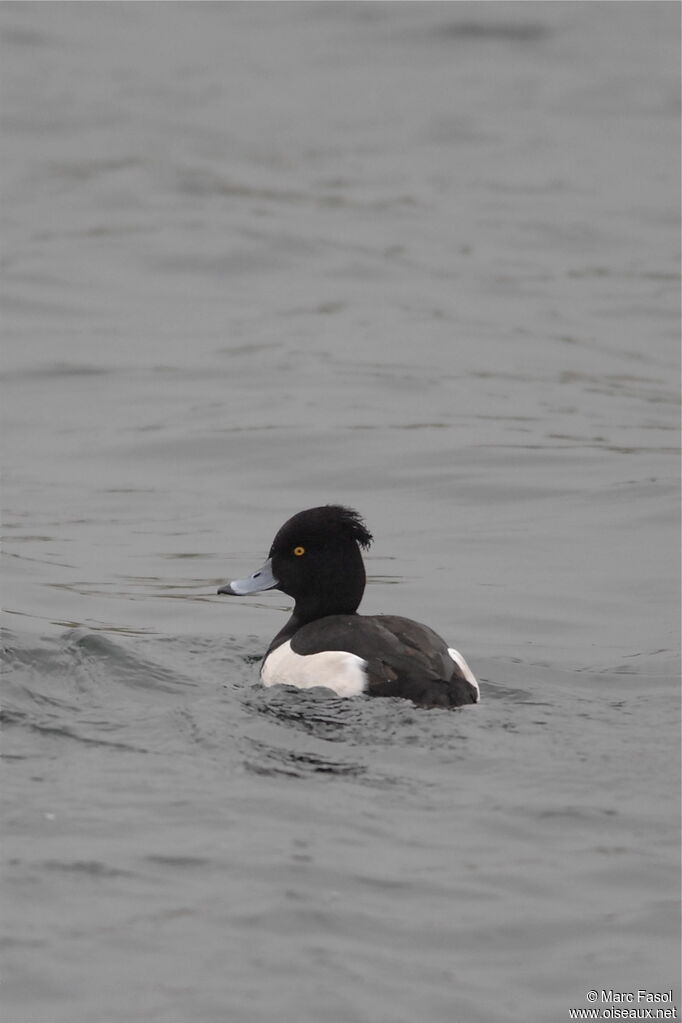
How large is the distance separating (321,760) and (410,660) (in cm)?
80

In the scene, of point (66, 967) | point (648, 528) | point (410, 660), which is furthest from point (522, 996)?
point (648, 528)

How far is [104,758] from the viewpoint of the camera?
258 inches

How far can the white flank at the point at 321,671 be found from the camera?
23.7ft

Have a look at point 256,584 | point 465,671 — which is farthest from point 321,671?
point 256,584

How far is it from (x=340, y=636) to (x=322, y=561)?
2.34ft

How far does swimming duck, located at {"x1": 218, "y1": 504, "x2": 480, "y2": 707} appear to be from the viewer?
720cm

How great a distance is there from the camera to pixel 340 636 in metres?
7.51

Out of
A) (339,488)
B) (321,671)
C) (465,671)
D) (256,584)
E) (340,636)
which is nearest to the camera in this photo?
(321,671)

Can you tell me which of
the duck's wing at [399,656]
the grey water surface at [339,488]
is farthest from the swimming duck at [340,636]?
the grey water surface at [339,488]

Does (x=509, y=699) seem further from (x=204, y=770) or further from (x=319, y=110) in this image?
(x=319, y=110)

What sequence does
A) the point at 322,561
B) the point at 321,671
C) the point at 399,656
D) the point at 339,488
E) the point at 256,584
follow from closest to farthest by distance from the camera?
the point at 399,656
the point at 321,671
the point at 322,561
the point at 256,584
the point at 339,488

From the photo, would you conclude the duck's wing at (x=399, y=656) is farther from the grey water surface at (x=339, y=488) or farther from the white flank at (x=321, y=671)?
the grey water surface at (x=339, y=488)

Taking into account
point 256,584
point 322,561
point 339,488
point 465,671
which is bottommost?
point 339,488

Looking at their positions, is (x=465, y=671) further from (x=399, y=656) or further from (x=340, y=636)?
(x=340, y=636)
